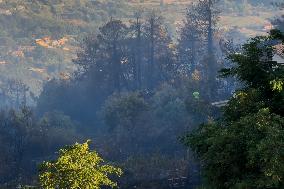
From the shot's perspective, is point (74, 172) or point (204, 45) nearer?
point (74, 172)

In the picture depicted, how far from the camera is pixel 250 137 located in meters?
12.8

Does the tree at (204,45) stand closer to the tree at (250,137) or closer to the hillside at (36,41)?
the tree at (250,137)

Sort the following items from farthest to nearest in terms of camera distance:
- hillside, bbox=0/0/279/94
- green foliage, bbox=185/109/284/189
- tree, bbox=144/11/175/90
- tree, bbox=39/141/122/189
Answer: hillside, bbox=0/0/279/94 → tree, bbox=144/11/175/90 → tree, bbox=39/141/122/189 → green foliage, bbox=185/109/284/189

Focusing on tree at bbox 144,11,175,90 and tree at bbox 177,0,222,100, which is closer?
tree at bbox 177,0,222,100

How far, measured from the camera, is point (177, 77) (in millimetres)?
72062

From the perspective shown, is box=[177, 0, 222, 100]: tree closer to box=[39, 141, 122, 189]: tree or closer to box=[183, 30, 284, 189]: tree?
box=[183, 30, 284, 189]: tree

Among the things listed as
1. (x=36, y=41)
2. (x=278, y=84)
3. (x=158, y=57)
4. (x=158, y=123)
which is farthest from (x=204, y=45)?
(x=36, y=41)

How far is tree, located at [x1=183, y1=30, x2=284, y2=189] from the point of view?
1166cm

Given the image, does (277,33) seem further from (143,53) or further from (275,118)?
(143,53)

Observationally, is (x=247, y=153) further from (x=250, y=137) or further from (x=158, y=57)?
(x=158, y=57)

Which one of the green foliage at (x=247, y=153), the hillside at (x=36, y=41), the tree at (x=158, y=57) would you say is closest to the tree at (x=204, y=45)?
the tree at (x=158, y=57)

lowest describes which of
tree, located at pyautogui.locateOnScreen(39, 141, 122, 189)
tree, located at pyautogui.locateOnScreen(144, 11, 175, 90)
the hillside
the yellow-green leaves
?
the hillside

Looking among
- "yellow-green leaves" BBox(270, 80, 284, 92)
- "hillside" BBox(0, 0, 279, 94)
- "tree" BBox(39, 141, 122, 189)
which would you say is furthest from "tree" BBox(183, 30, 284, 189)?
"hillside" BBox(0, 0, 279, 94)

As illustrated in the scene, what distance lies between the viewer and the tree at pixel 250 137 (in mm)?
11656
